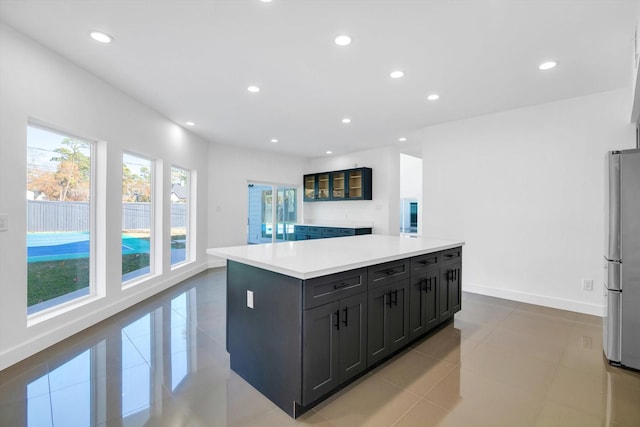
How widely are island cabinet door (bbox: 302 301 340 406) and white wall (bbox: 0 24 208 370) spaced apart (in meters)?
2.37

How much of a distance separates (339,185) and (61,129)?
5.28 m

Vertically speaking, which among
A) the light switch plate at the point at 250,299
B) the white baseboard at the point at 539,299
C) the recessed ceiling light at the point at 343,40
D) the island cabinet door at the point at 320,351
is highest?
the recessed ceiling light at the point at 343,40

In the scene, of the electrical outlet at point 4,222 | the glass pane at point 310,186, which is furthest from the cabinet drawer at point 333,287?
the glass pane at point 310,186

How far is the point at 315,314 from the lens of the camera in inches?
73.0

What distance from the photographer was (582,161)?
3.69 metres

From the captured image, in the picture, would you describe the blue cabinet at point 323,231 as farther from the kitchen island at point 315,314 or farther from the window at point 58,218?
the window at point 58,218

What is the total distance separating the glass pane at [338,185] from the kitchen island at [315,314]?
15.0 feet

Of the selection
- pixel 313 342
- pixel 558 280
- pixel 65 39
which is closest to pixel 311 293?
pixel 313 342

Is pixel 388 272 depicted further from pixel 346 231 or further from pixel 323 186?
pixel 323 186

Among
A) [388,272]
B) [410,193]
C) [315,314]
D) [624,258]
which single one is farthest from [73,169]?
[410,193]

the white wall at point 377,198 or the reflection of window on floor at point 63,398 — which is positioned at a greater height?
the white wall at point 377,198

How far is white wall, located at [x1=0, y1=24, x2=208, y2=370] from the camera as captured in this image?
2404mm

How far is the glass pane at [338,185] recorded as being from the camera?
7.26 metres

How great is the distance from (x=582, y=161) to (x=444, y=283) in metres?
2.35
